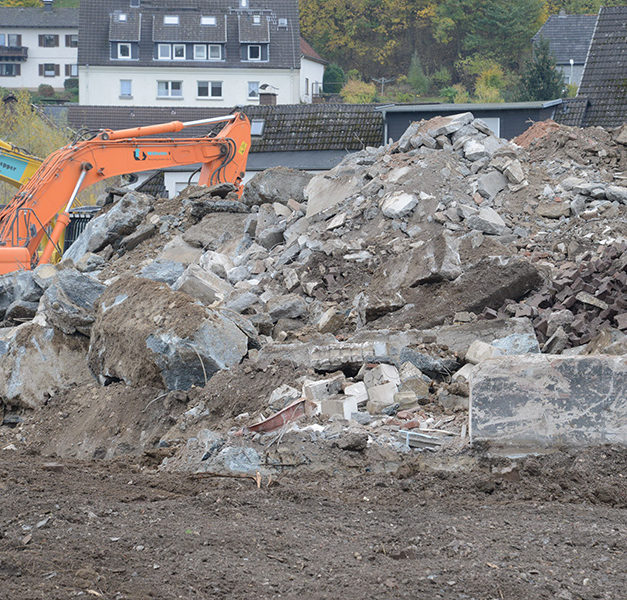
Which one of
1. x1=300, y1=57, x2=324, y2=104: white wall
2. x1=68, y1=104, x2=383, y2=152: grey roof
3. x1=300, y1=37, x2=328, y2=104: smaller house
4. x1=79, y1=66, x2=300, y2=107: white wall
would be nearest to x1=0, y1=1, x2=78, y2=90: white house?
x1=79, y1=66, x2=300, y2=107: white wall

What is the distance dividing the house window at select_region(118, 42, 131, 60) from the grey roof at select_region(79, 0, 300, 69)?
616 millimetres

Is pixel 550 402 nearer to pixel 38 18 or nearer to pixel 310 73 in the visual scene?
pixel 310 73

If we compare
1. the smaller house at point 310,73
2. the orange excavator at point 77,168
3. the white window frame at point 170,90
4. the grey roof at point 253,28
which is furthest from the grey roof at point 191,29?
the orange excavator at point 77,168

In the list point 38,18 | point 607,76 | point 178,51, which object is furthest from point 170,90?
point 607,76

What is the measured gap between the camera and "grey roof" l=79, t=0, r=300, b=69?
171ft

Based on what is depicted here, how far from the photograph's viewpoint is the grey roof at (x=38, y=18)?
218 ft

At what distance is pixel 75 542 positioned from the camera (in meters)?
4.52

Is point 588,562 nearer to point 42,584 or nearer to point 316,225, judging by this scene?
point 42,584

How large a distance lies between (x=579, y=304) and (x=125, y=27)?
48133mm

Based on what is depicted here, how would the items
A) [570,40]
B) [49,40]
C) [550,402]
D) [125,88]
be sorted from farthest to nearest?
[49,40]
[125,88]
[570,40]
[550,402]

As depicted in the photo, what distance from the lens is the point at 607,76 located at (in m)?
24.6

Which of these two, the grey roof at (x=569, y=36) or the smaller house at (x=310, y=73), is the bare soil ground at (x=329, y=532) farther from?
the smaller house at (x=310, y=73)

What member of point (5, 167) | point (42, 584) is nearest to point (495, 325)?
point (42, 584)

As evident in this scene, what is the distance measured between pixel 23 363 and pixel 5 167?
23.8ft
